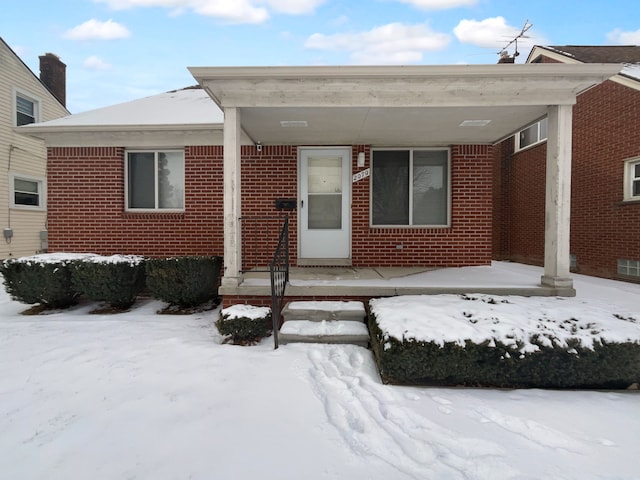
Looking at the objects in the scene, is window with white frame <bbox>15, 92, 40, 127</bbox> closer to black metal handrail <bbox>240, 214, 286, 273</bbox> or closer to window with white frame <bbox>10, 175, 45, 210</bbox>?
window with white frame <bbox>10, 175, 45, 210</bbox>

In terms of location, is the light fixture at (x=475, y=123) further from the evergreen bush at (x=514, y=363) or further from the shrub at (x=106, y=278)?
the shrub at (x=106, y=278)

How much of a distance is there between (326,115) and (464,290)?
10.2ft

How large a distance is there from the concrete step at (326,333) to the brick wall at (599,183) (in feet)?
24.5

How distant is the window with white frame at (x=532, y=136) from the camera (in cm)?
1023

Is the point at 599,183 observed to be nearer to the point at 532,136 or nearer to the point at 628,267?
the point at 628,267

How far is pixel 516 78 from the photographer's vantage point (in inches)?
170

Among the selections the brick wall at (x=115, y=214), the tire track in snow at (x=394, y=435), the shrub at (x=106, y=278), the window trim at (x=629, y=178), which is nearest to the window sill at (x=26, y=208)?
the brick wall at (x=115, y=214)

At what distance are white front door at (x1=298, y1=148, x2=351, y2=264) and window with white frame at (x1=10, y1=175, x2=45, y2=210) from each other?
35.0ft

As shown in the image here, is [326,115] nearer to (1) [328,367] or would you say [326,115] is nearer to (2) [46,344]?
(1) [328,367]

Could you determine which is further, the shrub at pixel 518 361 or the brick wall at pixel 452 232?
the brick wall at pixel 452 232

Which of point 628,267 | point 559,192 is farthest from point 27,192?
point 628,267

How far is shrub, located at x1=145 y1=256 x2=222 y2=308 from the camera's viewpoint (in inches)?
212

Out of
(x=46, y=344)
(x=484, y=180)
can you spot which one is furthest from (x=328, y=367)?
(x=484, y=180)

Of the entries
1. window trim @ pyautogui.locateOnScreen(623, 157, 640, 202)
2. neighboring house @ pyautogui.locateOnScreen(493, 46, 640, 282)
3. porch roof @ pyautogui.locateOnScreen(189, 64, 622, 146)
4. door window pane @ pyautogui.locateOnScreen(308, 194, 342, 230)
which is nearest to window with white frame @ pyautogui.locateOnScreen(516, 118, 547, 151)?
neighboring house @ pyautogui.locateOnScreen(493, 46, 640, 282)
